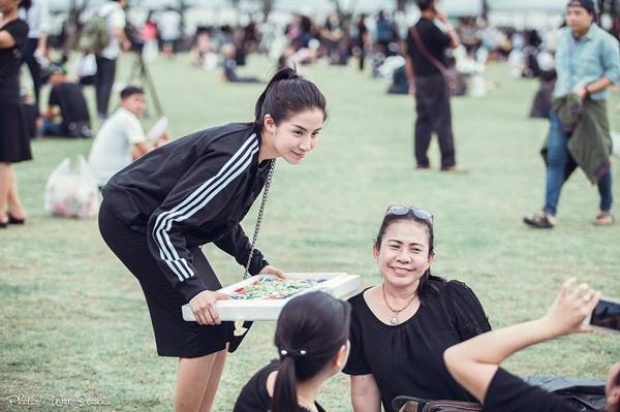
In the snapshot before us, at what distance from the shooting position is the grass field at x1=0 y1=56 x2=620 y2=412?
5.30m

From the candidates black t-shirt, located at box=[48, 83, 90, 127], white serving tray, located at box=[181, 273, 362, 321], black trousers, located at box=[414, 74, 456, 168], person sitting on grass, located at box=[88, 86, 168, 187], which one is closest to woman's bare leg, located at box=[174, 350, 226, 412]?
white serving tray, located at box=[181, 273, 362, 321]

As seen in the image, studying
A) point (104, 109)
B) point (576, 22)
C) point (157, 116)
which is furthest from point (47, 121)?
A: point (576, 22)

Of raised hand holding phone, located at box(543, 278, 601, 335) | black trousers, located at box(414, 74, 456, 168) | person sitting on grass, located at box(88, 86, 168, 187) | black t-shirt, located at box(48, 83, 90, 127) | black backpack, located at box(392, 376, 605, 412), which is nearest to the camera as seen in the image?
raised hand holding phone, located at box(543, 278, 601, 335)

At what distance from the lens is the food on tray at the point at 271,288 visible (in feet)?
12.6

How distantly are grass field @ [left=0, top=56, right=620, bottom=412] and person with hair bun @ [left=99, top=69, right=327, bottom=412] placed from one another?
0.94 m

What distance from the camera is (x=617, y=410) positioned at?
315cm

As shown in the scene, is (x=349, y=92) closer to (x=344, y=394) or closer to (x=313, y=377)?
(x=344, y=394)

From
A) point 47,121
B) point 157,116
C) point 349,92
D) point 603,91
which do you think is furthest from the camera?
point 349,92

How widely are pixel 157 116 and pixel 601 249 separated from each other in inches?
410

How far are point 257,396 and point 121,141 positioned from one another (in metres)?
6.45

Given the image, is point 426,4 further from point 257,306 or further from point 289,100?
point 257,306

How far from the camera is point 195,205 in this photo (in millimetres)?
3775

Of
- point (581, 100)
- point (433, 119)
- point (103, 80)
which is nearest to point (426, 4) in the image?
point (433, 119)

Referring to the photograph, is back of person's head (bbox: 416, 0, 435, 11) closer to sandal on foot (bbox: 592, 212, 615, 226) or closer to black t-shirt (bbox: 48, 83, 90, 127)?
sandal on foot (bbox: 592, 212, 615, 226)
